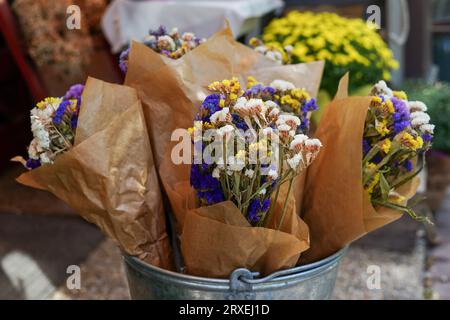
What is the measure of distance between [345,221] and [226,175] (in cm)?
33

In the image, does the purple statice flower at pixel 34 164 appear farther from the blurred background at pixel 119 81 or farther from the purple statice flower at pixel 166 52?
the blurred background at pixel 119 81

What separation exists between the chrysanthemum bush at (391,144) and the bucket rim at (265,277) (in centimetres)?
17

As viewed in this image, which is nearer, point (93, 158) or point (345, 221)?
point (93, 158)

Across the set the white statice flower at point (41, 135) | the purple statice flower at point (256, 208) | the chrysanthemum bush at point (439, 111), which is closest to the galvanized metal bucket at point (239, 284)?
the purple statice flower at point (256, 208)

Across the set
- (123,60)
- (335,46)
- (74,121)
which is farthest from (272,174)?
(335,46)

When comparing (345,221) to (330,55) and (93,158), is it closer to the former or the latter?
→ (93,158)

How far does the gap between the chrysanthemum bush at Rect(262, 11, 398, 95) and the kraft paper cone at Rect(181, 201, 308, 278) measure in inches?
61.2

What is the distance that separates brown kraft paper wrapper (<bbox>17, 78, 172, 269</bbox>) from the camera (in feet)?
4.05

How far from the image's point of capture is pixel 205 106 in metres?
1.19

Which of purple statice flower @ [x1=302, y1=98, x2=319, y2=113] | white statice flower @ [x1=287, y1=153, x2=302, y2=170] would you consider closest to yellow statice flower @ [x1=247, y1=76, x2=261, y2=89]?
A: purple statice flower @ [x1=302, y1=98, x2=319, y2=113]

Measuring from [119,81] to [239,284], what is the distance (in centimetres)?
245

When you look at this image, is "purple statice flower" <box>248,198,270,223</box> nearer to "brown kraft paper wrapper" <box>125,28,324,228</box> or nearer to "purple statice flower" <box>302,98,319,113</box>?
"brown kraft paper wrapper" <box>125,28,324,228</box>

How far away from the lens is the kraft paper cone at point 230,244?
3.92 feet
